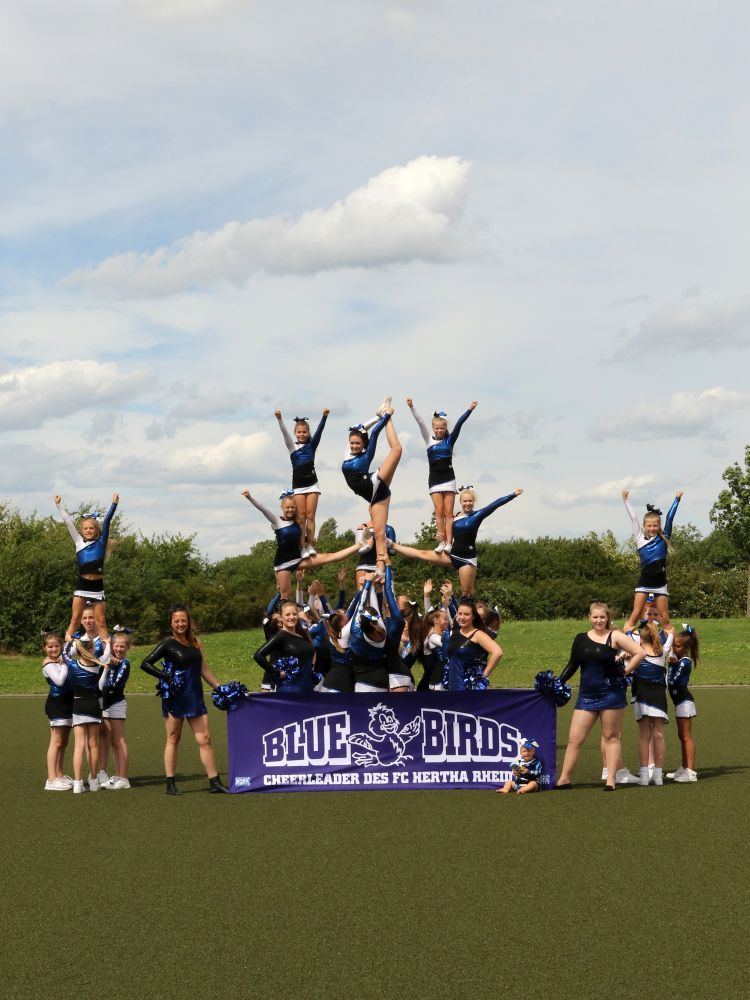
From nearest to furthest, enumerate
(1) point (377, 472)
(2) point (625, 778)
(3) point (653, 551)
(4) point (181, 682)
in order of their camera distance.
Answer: (4) point (181, 682) < (2) point (625, 778) < (1) point (377, 472) < (3) point (653, 551)

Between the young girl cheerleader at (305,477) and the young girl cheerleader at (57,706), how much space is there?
18.7ft

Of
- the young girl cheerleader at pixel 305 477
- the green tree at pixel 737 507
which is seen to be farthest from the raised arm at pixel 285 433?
the green tree at pixel 737 507

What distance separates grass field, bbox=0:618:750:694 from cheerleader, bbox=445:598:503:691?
40.4ft

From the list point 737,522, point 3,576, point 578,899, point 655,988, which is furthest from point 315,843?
point 737,522

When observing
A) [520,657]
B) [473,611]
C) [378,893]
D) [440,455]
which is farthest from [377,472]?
[520,657]

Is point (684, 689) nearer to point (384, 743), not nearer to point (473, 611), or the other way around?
point (473, 611)

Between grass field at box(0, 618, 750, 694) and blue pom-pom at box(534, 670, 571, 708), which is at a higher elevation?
blue pom-pom at box(534, 670, 571, 708)

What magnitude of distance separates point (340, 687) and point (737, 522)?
35859 millimetres

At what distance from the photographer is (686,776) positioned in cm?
1168

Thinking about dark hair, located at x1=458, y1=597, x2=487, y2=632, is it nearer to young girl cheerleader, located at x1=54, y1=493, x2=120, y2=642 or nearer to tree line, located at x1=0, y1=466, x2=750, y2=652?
young girl cheerleader, located at x1=54, y1=493, x2=120, y2=642

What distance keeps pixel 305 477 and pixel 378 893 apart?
10094 mm

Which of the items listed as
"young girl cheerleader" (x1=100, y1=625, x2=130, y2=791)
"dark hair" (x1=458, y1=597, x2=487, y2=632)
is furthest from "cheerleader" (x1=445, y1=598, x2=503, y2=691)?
"young girl cheerleader" (x1=100, y1=625, x2=130, y2=791)

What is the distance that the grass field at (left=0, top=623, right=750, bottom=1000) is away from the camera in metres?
5.67

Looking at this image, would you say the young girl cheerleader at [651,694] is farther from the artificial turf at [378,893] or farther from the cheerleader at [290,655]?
the cheerleader at [290,655]
